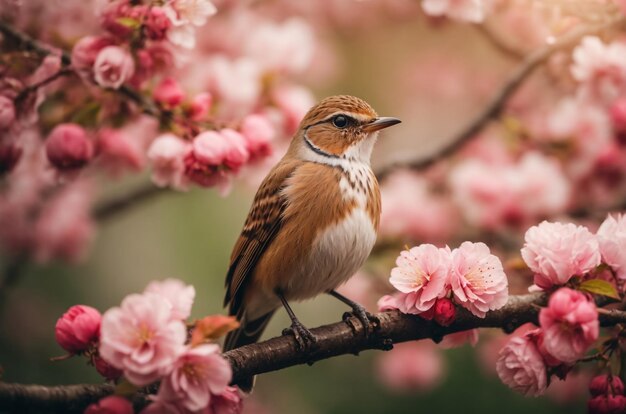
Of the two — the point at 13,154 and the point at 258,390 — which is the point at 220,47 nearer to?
the point at 13,154

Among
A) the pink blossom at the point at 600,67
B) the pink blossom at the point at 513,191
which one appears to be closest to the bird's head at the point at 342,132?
the pink blossom at the point at 600,67

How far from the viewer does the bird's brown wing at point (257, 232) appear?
8.53 ft

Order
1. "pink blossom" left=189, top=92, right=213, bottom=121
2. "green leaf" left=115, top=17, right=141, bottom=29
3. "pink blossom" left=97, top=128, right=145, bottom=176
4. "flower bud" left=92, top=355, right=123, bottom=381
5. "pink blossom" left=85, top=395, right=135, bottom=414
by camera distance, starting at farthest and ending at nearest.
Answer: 1. "pink blossom" left=97, top=128, right=145, bottom=176
2. "pink blossom" left=189, top=92, right=213, bottom=121
3. "green leaf" left=115, top=17, right=141, bottom=29
4. "flower bud" left=92, top=355, right=123, bottom=381
5. "pink blossom" left=85, top=395, right=135, bottom=414

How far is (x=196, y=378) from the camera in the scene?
1.73 metres

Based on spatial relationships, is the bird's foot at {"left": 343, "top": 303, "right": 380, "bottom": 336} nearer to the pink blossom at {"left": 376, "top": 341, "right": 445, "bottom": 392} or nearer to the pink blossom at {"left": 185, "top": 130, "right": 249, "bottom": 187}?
the pink blossom at {"left": 185, "top": 130, "right": 249, "bottom": 187}

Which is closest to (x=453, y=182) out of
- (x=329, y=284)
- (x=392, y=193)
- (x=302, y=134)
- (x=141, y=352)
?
(x=392, y=193)

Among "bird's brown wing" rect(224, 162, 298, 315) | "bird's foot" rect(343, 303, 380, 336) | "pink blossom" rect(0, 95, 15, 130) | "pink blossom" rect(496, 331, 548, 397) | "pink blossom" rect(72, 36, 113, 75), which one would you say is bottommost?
"pink blossom" rect(496, 331, 548, 397)

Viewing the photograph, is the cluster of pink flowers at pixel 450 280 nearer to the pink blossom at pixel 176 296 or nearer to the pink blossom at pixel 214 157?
the pink blossom at pixel 176 296

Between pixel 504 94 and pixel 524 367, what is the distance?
1.73m

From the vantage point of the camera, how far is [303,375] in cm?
496

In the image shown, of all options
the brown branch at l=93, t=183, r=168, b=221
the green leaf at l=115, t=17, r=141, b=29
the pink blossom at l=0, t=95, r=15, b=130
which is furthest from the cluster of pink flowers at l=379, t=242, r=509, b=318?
the brown branch at l=93, t=183, r=168, b=221

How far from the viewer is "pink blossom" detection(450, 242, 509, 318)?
1914 millimetres

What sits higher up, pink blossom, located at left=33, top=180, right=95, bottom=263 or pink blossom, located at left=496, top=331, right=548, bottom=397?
pink blossom, located at left=33, top=180, right=95, bottom=263

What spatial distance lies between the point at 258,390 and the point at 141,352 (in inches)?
122
